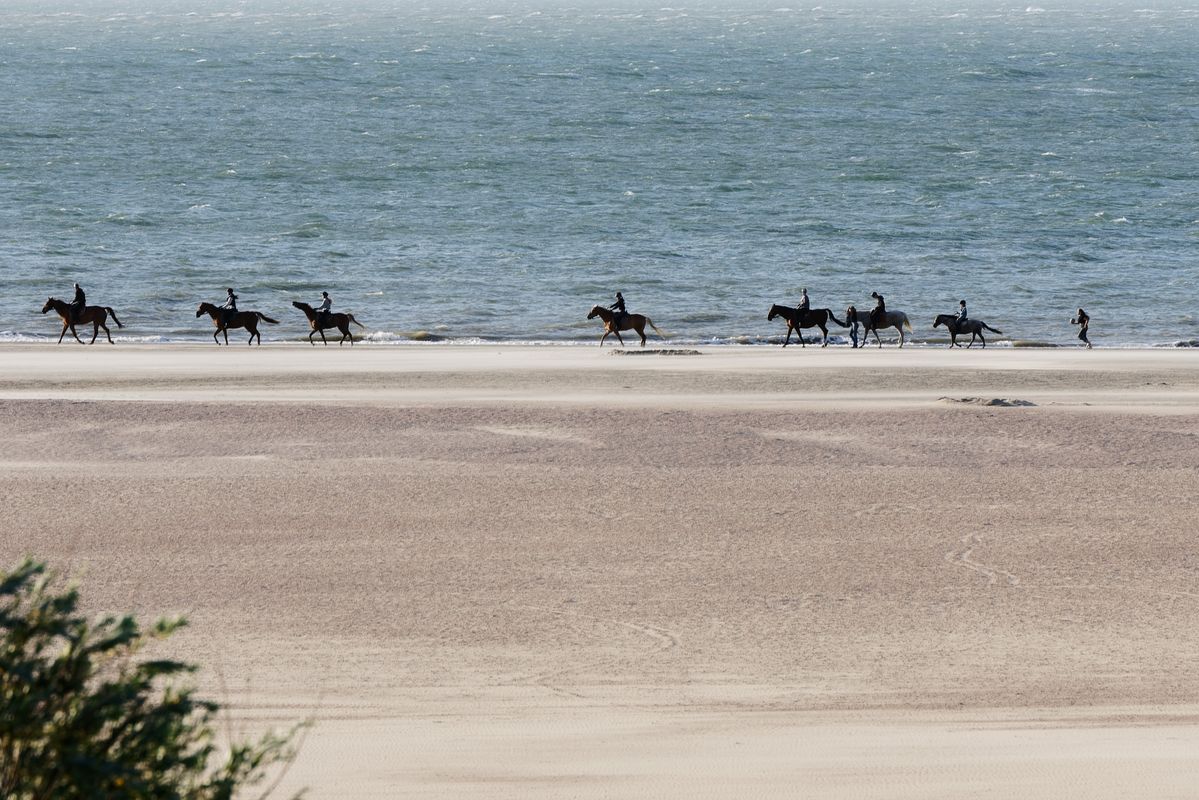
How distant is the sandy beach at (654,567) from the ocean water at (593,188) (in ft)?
51.5

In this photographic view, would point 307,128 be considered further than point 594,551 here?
Yes

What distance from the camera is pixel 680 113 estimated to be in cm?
8800

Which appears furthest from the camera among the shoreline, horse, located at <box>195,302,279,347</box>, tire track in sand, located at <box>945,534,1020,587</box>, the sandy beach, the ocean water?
the ocean water

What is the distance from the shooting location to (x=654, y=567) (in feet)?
50.8

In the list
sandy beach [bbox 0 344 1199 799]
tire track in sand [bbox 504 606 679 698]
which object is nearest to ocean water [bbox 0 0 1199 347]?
sandy beach [bbox 0 344 1199 799]

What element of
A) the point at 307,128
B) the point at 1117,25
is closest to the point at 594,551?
the point at 307,128

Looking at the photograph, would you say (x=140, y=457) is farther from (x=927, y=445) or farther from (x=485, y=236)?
(x=485, y=236)

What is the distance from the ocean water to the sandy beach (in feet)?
51.5

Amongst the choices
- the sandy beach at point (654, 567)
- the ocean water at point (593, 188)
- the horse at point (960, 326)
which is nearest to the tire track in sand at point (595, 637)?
the sandy beach at point (654, 567)

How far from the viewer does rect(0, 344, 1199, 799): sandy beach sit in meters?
9.85

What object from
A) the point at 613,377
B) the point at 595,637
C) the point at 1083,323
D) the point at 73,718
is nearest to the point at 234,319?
the point at 613,377

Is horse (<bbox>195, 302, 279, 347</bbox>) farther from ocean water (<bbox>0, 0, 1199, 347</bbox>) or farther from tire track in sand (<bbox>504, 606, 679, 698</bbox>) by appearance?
tire track in sand (<bbox>504, 606, 679, 698</bbox>)

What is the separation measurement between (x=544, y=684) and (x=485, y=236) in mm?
43259

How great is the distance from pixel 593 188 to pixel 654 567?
165 ft
